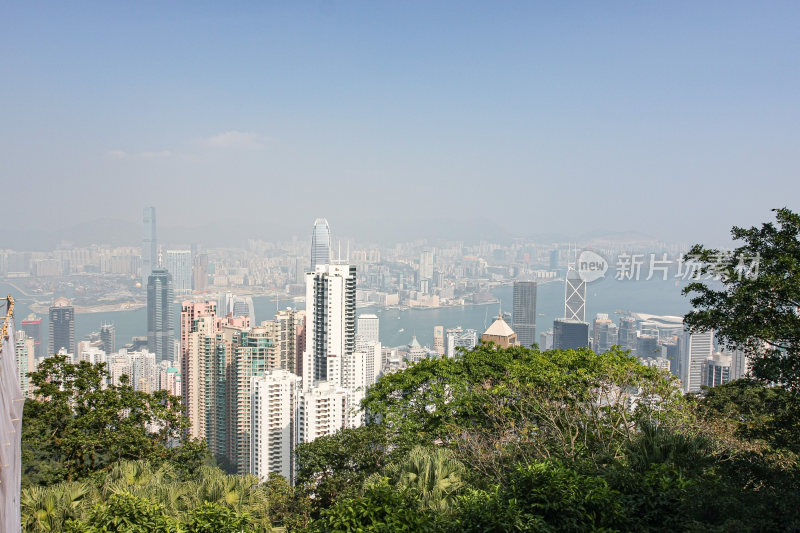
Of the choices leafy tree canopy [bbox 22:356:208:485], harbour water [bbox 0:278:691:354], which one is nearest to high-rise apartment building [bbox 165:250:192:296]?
harbour water [bbox 0:278:691:354]

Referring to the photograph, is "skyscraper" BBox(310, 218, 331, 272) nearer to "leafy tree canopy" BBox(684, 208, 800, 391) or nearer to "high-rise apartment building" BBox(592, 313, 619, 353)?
"high-rise apartment building" BBox(592, 313, 619, 353)

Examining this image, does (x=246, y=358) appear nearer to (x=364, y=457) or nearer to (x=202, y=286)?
(x=364, y=457)

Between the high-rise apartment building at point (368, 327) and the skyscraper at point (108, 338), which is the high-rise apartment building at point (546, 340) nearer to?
the high-rise apartment building at point (368, 327)

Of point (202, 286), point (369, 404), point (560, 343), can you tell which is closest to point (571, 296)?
point (560, 343)

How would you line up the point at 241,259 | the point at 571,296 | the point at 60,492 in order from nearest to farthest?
the point at 60,492 → the point at 571,296 → the point at 241,259

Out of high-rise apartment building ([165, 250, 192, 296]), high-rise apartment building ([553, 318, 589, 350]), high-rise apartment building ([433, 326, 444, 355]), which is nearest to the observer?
high-rise apartment building ([553, 318, 589, 350])

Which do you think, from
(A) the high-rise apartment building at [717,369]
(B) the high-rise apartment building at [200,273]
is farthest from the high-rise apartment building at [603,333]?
(B) the high-rise apartment building at [200,273]

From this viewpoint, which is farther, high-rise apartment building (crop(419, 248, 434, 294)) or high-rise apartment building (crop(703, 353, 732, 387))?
high-rise apartment building (crop(419, 248, 434, 294))
